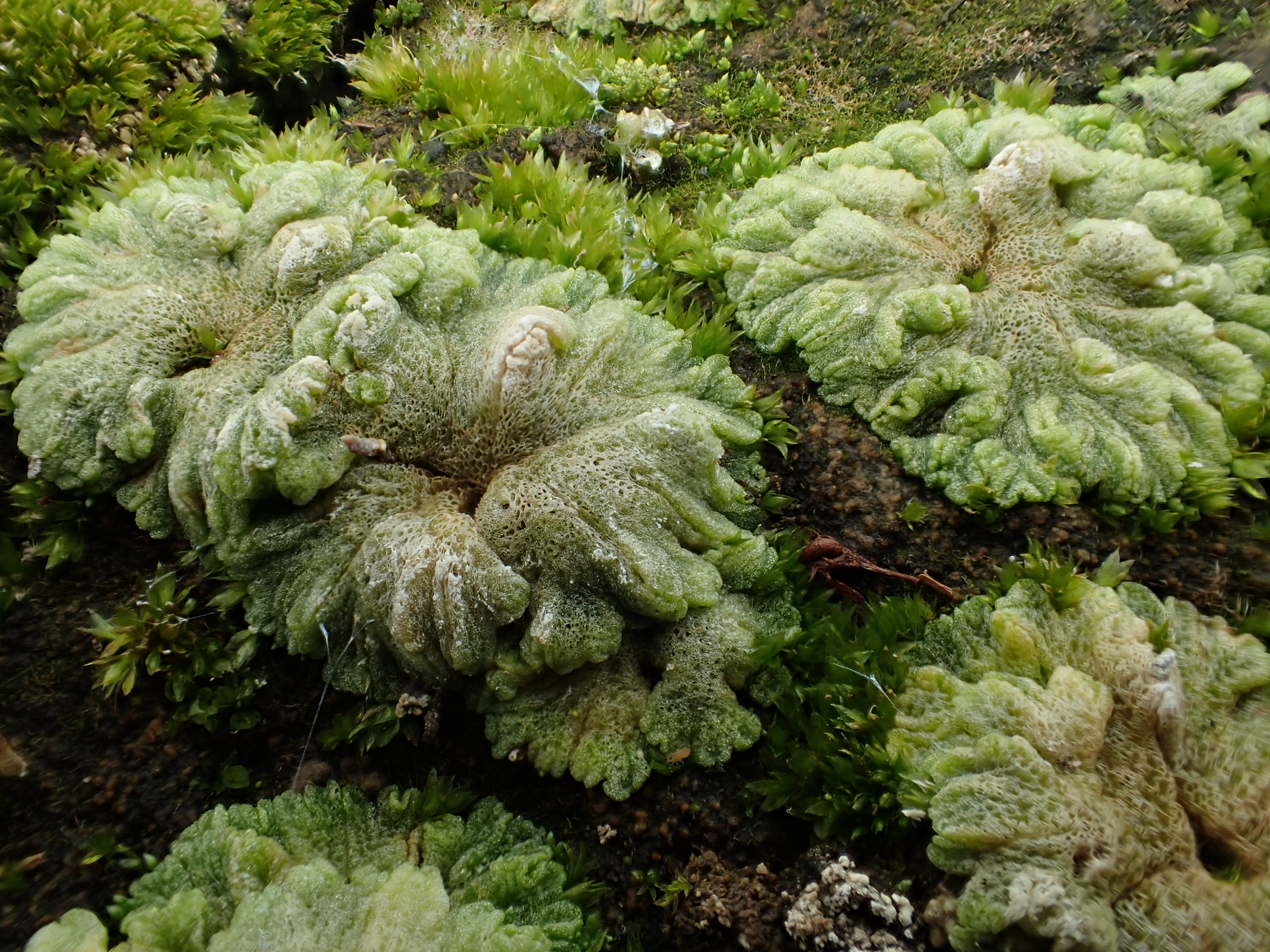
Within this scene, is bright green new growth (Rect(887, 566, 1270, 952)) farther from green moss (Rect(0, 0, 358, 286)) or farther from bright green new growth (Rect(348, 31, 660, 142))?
green moss (Rect(0, 0, 358, 286))

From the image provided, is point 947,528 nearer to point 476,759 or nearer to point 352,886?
point 476,759

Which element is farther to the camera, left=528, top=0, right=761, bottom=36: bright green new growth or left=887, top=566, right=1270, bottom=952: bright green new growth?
left=528, top=0, right=761, bottom=36: bright green new growth

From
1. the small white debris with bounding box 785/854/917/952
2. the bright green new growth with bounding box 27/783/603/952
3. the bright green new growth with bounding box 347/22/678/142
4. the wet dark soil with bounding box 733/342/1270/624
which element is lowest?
the bright green new growth with bounding box 27/783/603/952

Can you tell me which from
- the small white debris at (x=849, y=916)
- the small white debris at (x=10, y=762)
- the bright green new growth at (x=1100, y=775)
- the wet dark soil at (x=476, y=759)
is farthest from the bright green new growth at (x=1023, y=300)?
the small white debris at (x=10, y=762)

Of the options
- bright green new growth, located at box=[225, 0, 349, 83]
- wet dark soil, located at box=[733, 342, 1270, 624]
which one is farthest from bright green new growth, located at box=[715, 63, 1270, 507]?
bright green new growth, located at box=[225, 0, 349, 83]

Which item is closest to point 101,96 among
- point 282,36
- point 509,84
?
point 282,36

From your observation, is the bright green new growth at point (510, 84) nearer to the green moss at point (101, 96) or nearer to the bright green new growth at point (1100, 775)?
the green moss at point (101, 96)
